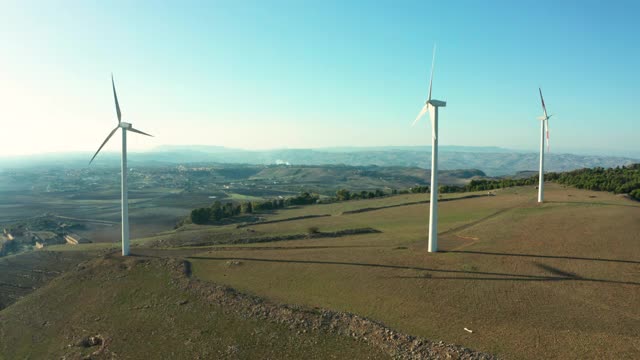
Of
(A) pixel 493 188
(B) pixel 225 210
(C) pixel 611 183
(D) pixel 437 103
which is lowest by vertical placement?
(B) pixel 225 210

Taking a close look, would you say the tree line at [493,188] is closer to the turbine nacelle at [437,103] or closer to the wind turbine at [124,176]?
the wind turbine at [124,176]

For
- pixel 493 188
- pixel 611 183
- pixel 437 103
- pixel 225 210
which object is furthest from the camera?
pixel 493 188

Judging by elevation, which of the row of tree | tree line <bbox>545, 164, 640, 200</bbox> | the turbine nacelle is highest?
the turbine nacelle

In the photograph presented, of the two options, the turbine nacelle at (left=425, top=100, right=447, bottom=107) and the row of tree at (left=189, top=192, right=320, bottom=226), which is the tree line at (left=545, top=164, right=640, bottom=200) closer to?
the turbine nacelle at (left=425, top=100, right=447, bottom=107)

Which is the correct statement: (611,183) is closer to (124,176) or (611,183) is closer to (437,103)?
(437,103)

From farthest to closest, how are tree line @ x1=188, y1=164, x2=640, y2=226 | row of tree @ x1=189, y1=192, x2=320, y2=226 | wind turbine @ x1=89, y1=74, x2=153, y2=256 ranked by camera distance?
row of tree @ x1=189, y1=192, x2=320, y2=226 → tree line @ x1=188, y1=164, x2=640, y2=226 → wind turbine @ x1=89, y1=74, x2=153, y2=256

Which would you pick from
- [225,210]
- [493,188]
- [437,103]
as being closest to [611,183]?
[493,188]

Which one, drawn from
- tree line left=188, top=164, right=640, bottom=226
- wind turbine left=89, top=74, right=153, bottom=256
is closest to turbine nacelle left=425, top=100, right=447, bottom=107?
wind turbine left=89, top=74, right=153, bottom=256

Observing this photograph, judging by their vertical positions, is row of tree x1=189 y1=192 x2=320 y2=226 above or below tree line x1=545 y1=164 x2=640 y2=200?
below

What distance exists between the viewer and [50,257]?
62094mm

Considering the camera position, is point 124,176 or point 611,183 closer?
point 124,176

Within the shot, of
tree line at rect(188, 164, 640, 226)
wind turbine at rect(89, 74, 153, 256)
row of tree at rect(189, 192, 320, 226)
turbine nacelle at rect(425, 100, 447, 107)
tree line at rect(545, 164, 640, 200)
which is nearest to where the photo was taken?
turbine nacelle at rect(425, 100, 447, 107)

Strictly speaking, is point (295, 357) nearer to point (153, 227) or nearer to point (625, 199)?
point (625, 199)

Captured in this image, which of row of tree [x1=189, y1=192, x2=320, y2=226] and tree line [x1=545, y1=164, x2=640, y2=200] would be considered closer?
tree line [x1=545, y1=164, x2=640, y2=200]
